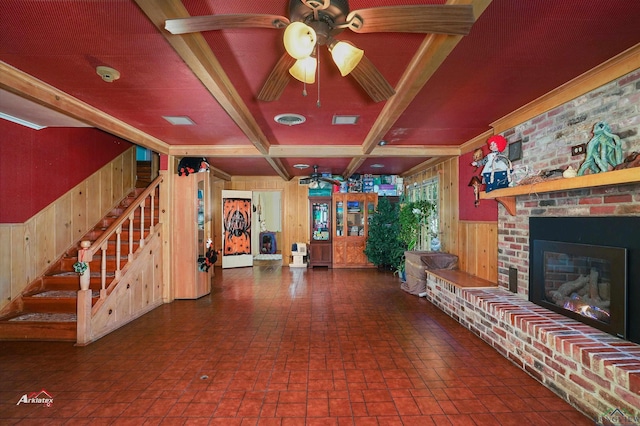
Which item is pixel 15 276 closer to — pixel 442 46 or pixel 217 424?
pixel 217 424

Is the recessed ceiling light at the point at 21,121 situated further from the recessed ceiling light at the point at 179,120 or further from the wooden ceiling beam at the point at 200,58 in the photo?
the wooden ceiling beam at the point at 200,58

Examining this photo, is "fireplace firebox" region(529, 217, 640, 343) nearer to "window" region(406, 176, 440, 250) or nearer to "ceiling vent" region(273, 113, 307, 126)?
"ceiling vent" region(273, 113, 307, 126)

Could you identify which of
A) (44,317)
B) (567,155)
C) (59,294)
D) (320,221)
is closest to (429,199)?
(320,221)

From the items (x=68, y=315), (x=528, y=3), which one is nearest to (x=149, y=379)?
(x=68, y=315)

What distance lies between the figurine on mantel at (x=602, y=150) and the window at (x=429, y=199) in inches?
145

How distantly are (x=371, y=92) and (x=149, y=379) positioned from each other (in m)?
2.83

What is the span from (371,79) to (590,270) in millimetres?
2391

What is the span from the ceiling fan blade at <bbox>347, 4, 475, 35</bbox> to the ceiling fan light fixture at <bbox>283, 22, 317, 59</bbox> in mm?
187

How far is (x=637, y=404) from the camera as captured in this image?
6.00 feet

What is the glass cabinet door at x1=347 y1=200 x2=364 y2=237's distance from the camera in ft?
27.3

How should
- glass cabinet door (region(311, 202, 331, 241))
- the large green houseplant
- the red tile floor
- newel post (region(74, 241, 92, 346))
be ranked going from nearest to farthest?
the red tile floor
newel post (region(74, 241, 92, 346))
the large green houseplant
glass cabinet door (region(311, 202, 331, 241))

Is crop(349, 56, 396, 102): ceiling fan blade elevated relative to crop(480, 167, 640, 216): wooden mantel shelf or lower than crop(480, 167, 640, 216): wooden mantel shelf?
elevated

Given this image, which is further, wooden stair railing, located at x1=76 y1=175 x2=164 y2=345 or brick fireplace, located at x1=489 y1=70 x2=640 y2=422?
wooden stair railing, located at x1=76 y1=175 x2=164 y2=345

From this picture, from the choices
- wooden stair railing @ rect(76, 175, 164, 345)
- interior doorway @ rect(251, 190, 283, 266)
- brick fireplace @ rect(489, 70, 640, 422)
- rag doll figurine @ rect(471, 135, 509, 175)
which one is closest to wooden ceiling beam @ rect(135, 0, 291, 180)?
wooden stair railing @ rect(76, 175, 164, 345)
